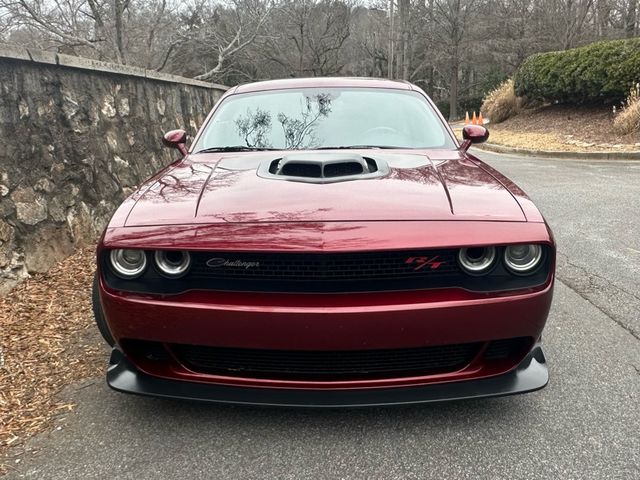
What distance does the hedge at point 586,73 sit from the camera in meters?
13.4

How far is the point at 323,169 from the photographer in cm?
243

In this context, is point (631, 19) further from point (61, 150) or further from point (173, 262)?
point (173, 262)

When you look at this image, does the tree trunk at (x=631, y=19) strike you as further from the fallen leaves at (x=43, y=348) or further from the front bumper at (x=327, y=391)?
the fallen leaves at (x=43, y=348)

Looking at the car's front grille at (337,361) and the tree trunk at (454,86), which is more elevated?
the tree trunk at (454,86)

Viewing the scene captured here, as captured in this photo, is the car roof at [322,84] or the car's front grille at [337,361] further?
the car roof at [322,84]

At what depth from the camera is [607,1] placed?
25.2 m

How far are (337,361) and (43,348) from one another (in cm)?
182

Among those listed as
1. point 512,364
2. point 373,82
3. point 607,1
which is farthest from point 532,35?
point 512,364

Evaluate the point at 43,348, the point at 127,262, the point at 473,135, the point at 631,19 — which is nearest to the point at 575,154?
the point at 473,135

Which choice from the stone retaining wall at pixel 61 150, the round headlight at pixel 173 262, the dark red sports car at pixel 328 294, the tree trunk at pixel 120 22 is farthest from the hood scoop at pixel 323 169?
the tree trunk at pixel 120 22

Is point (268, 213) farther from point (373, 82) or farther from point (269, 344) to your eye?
point (373, 82)

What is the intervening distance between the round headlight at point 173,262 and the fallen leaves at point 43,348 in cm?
92

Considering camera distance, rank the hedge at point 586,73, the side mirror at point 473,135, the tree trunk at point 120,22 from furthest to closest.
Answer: the hedge at point 586,73, the tree trunk at point 120,22, the side mirror at point 473,135

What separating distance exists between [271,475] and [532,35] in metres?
35.0
